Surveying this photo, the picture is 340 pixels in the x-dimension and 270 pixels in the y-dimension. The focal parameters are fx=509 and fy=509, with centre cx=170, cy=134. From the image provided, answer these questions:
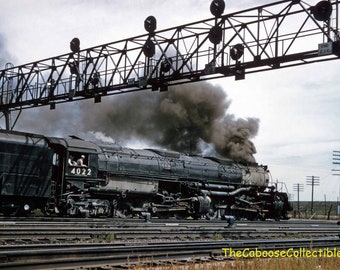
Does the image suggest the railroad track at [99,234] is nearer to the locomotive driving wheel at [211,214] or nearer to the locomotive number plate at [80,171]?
the locomotive number plate at [80,171]

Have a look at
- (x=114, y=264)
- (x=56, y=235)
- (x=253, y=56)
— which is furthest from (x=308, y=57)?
(x=114, y=264)

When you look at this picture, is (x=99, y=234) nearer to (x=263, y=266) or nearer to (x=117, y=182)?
(x=263, y=266)

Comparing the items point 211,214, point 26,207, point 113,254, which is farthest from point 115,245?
point 211,214

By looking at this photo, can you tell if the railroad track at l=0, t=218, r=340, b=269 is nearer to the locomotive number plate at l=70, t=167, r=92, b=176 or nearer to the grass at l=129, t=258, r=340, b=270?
the grass at l=129, t=258, r=340, b=270

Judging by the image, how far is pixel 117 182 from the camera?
75.2 feet

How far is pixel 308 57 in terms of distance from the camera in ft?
58.7

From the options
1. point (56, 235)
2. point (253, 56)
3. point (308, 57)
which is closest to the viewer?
point (56, 235)

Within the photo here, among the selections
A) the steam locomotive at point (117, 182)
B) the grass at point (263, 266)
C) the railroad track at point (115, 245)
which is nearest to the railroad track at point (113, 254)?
the railroad track at point (115, 245)

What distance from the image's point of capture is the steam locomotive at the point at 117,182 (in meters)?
19.8

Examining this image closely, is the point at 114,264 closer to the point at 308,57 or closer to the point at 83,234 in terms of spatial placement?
the point at 83,234

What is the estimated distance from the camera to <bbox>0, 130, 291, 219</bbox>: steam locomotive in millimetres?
19812

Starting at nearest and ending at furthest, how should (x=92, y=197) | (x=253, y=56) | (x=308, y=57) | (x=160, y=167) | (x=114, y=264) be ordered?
(x=114, y=264) < (x=308, y=57) < (x=253, y=56) < (x=92, y=197) < (x=160, y=167)

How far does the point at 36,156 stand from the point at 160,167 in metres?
6.86

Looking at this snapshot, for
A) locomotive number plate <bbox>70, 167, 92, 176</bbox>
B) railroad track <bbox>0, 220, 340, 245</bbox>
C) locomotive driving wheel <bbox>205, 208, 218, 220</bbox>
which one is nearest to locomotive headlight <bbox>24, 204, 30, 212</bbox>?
locomotive number plate <bbox>70, 167, 92, 176</bbox>
